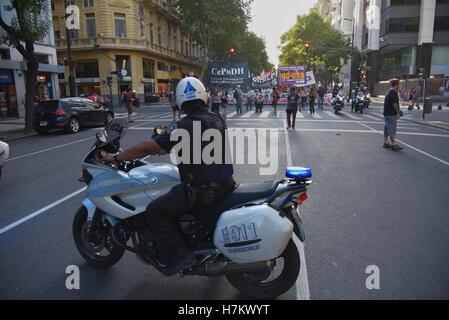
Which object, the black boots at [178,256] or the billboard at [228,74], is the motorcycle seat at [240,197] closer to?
the black boots at [178,256]

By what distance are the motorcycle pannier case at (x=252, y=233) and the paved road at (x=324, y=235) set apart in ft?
1.71

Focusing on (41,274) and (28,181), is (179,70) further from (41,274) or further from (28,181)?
(41,274)

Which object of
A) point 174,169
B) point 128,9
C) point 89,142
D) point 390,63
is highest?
point 128,9

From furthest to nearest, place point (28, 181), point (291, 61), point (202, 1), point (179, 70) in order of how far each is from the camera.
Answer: point (291, 61)
point (179, 70)
point (202, 1)
point (28, 181)

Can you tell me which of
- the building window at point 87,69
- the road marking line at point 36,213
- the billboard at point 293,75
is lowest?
the road marking line at point 36,213

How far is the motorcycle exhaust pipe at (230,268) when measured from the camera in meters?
3.02

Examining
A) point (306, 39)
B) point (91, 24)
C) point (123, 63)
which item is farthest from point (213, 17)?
point (306, 39)

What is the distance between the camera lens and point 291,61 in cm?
8431

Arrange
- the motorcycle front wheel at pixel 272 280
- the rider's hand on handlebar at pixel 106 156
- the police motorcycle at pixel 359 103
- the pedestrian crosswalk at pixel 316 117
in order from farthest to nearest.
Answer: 1. the police motorcycle at pixel 359 103
2. the pedestrian crosswalk at pixel 316 117
3. the rider's hand on handlebar at pixel 106 156
4. the motorcycle front wheel at pixel 272 280

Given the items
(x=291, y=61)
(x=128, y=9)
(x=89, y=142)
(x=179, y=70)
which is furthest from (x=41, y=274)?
(x=291, y=61)

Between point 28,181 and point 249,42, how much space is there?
75.7 metres

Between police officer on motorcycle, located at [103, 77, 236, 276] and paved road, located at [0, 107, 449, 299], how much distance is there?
47 cm

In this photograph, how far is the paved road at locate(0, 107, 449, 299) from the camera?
338cm

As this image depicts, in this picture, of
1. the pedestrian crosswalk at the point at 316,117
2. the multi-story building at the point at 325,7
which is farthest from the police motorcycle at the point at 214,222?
the multi-story building at the point at 325,7
